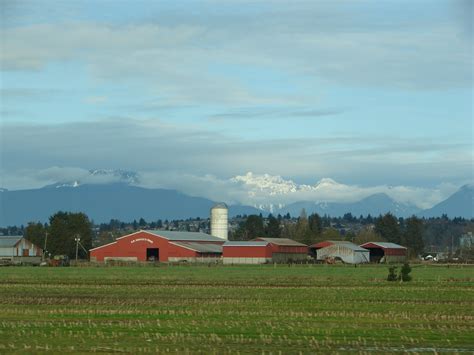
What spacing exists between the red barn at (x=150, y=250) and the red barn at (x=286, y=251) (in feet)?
32.5

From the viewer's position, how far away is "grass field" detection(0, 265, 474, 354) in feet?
96.9

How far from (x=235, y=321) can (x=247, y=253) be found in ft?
390

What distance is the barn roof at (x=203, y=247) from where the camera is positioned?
154 meters

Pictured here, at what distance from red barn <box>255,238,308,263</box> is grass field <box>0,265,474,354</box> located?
331 ft

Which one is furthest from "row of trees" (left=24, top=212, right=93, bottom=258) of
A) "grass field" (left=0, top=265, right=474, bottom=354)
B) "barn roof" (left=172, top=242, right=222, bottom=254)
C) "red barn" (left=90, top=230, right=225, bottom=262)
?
"grass field" (left=0, top=265, right=474, bottom=354)

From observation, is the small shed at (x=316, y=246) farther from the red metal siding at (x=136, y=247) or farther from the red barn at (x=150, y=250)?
the red metal siding at (x=136, y=247)

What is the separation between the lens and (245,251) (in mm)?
155375

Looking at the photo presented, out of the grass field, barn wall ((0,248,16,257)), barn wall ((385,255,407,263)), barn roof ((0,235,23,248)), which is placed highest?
barn roof ((0,235,23,248))

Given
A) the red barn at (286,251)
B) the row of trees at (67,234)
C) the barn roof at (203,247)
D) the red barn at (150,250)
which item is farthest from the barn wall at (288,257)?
the row of trees at (67,234)

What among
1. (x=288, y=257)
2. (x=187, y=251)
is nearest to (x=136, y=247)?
(x=187, y=251)

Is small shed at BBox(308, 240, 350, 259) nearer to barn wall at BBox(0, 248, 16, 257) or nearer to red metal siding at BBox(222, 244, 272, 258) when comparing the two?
red metal siding at BBox(222, 244, 272, 258)

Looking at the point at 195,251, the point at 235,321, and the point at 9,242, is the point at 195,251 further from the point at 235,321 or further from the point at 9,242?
the point at 235,321

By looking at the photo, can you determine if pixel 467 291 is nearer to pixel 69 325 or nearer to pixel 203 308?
pixel 203 308

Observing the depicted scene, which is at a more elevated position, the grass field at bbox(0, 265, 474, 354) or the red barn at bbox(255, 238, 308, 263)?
the red barn at bbox(255, 238, 308, 263)
